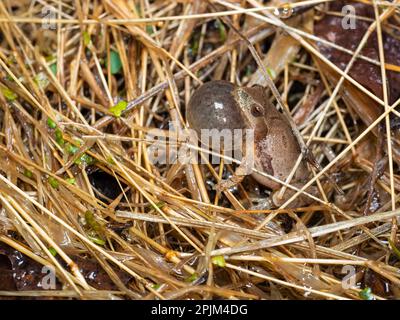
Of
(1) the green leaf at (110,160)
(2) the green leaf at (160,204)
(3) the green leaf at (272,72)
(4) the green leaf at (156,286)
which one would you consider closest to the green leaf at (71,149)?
(1) the green leaf at (110,160)

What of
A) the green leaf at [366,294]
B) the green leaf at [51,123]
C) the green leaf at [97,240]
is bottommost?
the green leaf at [366,294]

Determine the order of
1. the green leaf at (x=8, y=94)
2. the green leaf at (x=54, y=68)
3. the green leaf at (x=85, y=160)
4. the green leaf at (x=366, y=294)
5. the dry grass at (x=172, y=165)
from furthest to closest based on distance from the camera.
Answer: the green leaf at (x=54, y=68) < the green leaf at (x=8, y=94) < the green leaf at (x=85, y=160) < the dry grass at (x=172, y=165) < the green leaf at (x=366, y=294)

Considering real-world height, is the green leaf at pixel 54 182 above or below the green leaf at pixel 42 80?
below

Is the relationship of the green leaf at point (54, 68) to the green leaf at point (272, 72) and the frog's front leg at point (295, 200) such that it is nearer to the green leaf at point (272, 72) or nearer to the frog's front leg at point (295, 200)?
the green leaf at point (272, 72)

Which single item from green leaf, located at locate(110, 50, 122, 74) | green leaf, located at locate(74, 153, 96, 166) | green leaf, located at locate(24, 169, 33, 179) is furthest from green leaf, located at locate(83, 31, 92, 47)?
green leaf, located at locate(24, 169, 33, 179)

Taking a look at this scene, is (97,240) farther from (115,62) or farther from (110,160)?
(115,62)

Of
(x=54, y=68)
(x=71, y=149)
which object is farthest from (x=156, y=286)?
(x=54, y=68)

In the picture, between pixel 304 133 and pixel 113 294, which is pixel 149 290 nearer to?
pixel 113 294

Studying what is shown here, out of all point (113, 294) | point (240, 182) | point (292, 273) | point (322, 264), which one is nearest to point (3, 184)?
point (113, 294)
